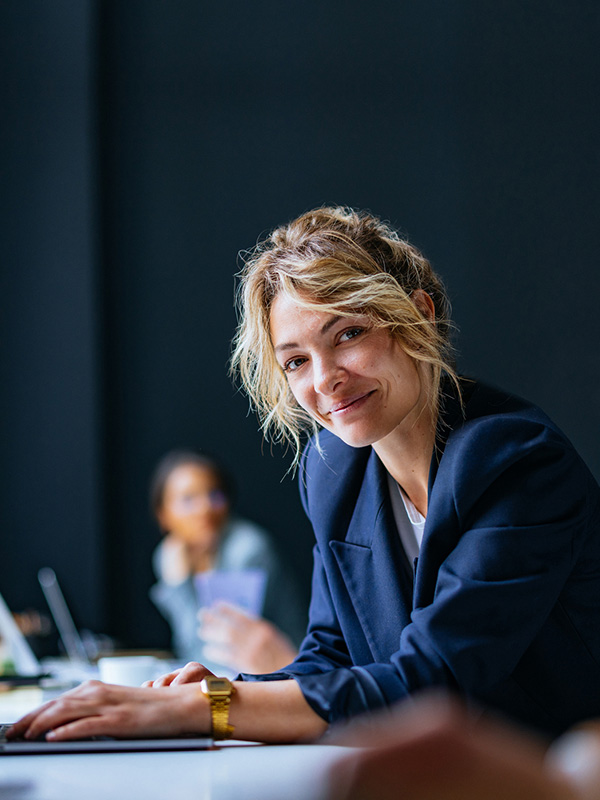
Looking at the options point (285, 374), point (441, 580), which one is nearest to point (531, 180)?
point (285, 374)

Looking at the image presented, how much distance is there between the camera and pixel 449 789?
0.47 meters

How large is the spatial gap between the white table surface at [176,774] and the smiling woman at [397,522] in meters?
0.04

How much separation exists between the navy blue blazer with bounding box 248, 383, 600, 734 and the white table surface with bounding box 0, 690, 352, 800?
105 millimetres

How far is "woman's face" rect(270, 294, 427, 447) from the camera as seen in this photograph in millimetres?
1266

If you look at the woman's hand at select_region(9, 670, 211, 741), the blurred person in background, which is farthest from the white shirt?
the blurred person in background

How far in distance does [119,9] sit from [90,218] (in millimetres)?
1196

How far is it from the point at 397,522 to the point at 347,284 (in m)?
0.37

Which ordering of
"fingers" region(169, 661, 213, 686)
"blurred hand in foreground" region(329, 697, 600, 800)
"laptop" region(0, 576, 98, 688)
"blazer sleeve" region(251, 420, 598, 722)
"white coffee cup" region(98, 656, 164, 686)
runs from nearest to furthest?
"blurred hand in foreground" region(329, 697, 600, 800) < "blazer sleeve" region(251, 420, 598, 722) < "fingers" region(169, 661, 213, 686) < "white coffee cup" region(98, 656, 164, 686) < "laptop" region(0, 576, 98, 688)

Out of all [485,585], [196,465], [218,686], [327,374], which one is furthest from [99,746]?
[196,465]

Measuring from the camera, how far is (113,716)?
935 millimetres

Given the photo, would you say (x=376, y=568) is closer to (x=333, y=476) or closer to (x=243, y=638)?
(x=333, y=476)

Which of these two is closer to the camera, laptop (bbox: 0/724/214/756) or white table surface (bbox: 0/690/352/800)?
white table surface (bbox: 0/690/352/800)

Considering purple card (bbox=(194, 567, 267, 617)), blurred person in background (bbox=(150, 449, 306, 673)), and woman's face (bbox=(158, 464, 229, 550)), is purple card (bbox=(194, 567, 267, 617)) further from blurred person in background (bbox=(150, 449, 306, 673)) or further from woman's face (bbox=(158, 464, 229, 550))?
woman's face (bbox=(158, 464, 229, 550))

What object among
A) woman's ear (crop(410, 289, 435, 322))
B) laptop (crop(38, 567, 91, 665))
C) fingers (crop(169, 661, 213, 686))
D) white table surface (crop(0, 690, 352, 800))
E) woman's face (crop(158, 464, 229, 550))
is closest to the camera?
white table surface (crop(0, 690, 352, 800))
